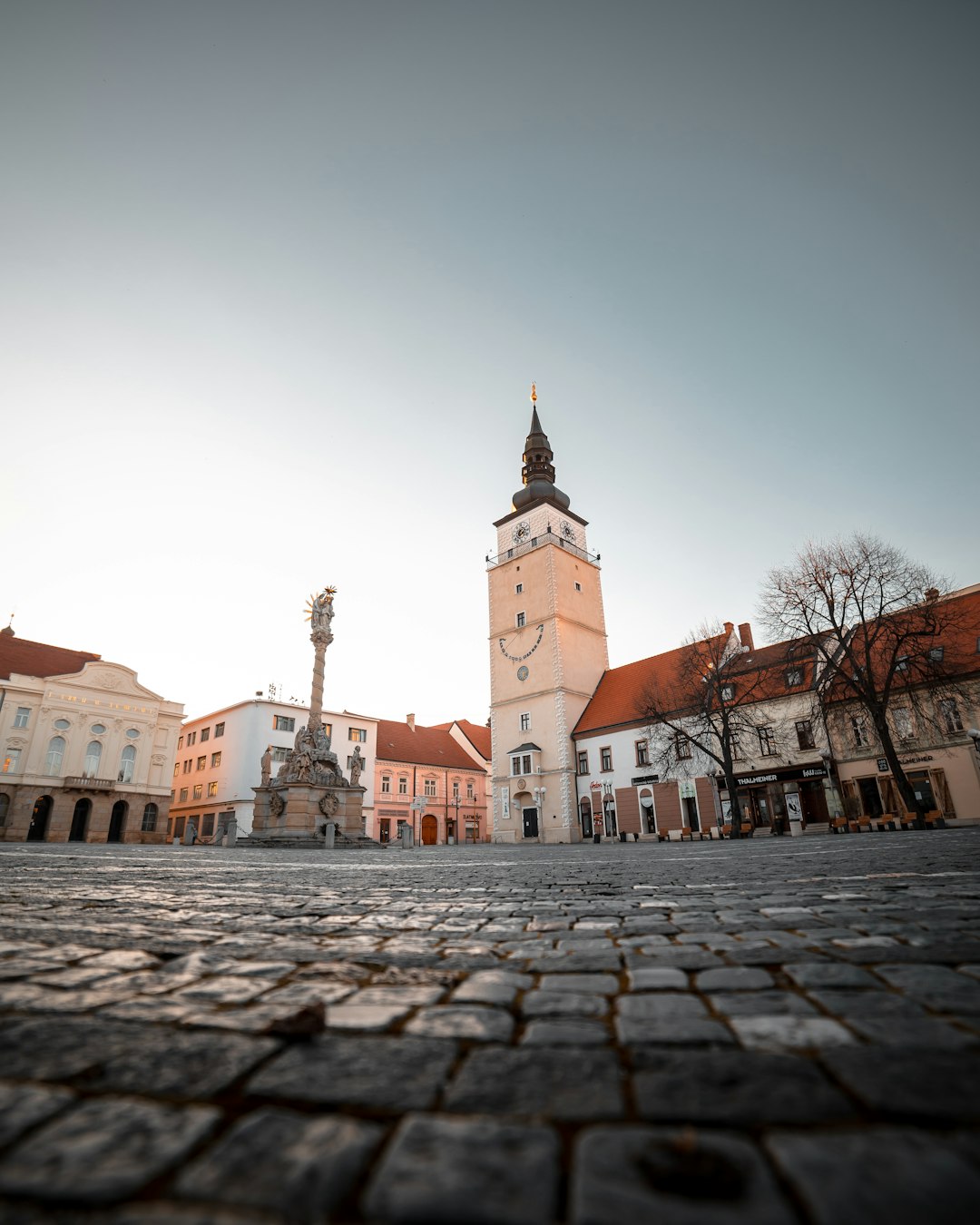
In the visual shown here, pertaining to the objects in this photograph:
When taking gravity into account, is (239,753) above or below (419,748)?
below

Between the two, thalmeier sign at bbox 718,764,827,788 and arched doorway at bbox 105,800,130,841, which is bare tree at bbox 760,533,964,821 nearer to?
thalmeier sign at bbox 718,764,827,788

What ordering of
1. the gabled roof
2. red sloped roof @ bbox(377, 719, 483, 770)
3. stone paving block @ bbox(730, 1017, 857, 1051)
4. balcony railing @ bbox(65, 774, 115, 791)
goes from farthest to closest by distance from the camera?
the gabled roof < red sloped roof @ bbox(377, 719, 483, 770) < balcony railing @ bbox(65, 774, 115, 791) < stone paving block @ bbox(730, 1017, 857, 1051)

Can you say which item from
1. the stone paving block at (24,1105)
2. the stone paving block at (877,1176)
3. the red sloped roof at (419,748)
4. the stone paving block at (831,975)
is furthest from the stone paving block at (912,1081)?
the red sloped roof at (419,748)

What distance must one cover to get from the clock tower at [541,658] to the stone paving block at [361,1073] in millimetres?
42273

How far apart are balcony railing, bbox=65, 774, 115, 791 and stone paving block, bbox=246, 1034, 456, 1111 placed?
49.1 m

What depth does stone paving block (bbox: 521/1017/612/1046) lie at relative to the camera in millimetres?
1890

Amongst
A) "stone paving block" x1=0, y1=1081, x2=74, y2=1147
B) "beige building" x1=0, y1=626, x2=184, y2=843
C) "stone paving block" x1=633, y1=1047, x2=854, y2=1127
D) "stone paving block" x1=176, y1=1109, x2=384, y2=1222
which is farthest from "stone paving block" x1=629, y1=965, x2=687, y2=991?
"beige building" x1=0, y1=626, x2=184, y2=843

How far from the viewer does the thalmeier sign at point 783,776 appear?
113 ft

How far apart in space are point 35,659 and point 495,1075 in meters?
55.4

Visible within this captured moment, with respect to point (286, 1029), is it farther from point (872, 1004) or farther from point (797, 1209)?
point (872, 1004)

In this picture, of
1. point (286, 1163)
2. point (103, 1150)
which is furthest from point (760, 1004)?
point (103, 1150)

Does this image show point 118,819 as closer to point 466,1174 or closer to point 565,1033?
point 565,1033

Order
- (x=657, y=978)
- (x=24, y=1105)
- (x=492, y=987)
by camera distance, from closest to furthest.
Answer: (x=24, y=1105) < (x=492, y=987) < (x=657, y=978)

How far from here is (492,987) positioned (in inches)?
102
